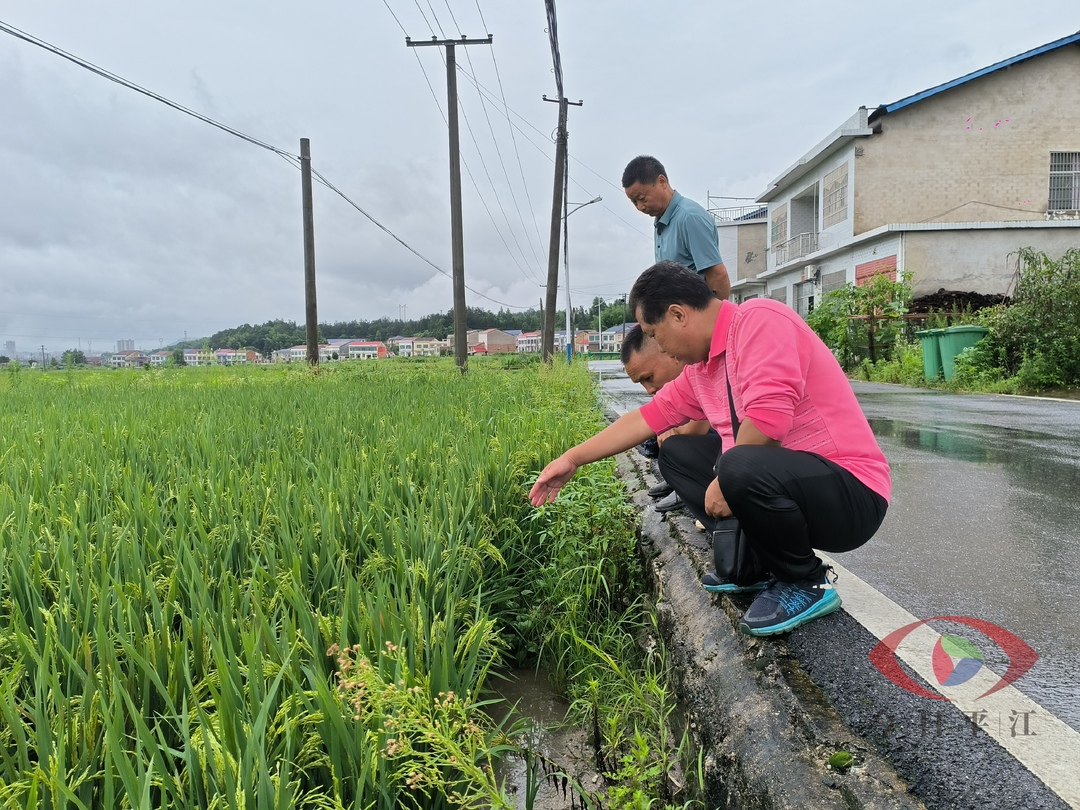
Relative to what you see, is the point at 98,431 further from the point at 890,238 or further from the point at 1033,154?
the point at 1033,154

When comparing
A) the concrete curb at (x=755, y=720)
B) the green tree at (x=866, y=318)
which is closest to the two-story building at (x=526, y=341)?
the green tree at (x=866, y=318)

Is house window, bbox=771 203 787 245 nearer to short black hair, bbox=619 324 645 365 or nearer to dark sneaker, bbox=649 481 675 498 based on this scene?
dark sneaker, bbox=649 481 675 498

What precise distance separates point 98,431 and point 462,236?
9.39 m

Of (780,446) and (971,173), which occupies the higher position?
(971,173)

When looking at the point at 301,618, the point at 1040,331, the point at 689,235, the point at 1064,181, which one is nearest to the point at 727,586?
the point at 301,618

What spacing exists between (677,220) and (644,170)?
317mm

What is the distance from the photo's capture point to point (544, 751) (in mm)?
1801

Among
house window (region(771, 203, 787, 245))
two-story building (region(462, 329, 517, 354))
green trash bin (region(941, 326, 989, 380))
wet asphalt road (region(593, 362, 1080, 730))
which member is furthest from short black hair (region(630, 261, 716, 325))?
two-story building (region(462, 329, 517, 354))

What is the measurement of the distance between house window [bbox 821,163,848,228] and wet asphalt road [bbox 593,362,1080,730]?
13.8 m

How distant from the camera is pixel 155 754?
1073mm

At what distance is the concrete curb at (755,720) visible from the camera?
1.10 meters

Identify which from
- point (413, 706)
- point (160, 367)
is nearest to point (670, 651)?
point (413, 706)

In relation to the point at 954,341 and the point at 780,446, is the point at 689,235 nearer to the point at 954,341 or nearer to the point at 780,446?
the point at 780,446

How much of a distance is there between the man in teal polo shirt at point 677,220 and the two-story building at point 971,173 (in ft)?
44.4
